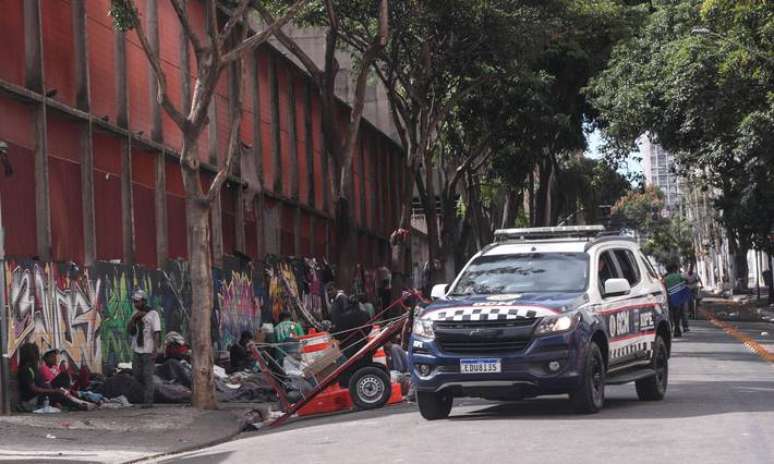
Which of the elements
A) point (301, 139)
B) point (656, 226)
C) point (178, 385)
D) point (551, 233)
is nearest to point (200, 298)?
point (178, 385)

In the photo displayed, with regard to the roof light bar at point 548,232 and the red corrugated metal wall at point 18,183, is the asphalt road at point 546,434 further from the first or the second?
the red corrugated metal wall at point 18,183

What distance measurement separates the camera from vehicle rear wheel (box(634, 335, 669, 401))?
15.6 m

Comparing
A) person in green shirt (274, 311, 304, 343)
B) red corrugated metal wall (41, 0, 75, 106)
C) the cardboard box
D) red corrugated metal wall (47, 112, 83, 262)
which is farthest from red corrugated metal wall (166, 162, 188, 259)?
the cardboard box

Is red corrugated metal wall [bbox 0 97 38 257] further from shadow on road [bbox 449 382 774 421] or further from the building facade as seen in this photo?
shadow on road [bbox 449 382 774 421]

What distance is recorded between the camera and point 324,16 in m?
31.2

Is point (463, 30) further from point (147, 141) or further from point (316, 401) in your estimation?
point (316, 401)

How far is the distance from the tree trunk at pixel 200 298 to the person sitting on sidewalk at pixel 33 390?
1.61m

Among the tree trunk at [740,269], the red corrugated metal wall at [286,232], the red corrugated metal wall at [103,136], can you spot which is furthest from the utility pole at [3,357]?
the tree trunk at [740,269]

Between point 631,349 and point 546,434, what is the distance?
3458mm

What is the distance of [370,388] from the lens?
18000 mm

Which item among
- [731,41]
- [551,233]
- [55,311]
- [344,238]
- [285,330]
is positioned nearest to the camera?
[551,233]

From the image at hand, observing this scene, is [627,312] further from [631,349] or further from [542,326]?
[542,326]

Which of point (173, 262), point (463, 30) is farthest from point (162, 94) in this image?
point (463, 30)

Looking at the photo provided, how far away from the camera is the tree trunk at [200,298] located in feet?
60.8
